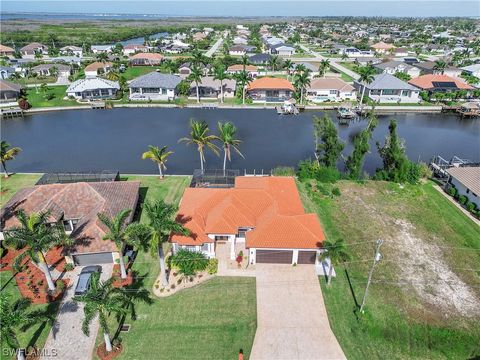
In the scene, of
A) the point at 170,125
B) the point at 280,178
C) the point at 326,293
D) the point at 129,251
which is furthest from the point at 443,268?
the point at 170,125

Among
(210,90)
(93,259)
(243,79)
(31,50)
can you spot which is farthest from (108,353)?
(31,50)

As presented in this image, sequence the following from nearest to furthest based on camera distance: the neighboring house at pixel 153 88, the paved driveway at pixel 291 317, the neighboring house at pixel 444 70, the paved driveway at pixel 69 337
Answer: the paved driveway at pixel 69 337 < the paved driveway at pixel 291 317 < the neighboring house at pixel 153 88 < the neighboring house at pixel 444 70

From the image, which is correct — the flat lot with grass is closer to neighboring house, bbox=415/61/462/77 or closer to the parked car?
the parked car

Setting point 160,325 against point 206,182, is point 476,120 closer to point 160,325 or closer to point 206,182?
point 206,182

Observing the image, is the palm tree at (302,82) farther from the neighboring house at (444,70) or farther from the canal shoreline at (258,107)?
the neighboring house at (444,70)

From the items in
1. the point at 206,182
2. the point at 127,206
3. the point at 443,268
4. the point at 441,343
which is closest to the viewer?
the point at 441,343

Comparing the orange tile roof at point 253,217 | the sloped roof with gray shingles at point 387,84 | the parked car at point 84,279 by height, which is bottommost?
the parked car at point 84,279

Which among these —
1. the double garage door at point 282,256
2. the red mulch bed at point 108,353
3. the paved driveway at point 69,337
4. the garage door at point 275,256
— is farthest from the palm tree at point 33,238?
the double garage door at point 282,256
